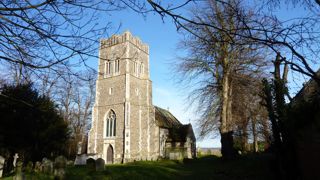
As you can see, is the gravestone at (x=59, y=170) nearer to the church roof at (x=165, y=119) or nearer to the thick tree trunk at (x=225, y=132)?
the thick tree trunk at (x=225, y=132)

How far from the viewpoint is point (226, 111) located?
59.8 ft

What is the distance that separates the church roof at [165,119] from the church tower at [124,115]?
90.6 inches

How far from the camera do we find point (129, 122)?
32125 millimetres

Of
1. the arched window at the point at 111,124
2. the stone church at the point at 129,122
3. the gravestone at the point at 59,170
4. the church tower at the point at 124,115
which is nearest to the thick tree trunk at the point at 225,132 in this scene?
the gravestone at the point at 59,170

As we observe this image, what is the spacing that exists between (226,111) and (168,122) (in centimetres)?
2264

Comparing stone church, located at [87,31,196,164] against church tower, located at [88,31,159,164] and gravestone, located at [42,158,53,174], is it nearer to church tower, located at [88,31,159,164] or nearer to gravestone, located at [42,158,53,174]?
church tower, located at [88,31,159,164]

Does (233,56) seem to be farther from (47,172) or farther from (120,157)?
(120,157)

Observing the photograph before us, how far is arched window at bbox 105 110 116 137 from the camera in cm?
3338

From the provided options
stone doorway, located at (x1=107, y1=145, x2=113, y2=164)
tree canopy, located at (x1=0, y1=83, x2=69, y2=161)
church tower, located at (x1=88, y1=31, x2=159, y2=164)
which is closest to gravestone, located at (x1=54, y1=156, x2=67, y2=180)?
tree canopy, located at (x1=0, y1=83, x2=69, y2=161)

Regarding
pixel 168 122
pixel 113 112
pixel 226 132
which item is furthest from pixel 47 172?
pixel 168 122

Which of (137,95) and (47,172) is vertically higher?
(137,95)

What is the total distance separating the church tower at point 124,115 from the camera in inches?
1265

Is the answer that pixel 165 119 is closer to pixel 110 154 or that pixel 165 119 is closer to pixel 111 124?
pixel 111 124

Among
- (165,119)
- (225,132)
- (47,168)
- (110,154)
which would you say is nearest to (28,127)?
(47,168)
